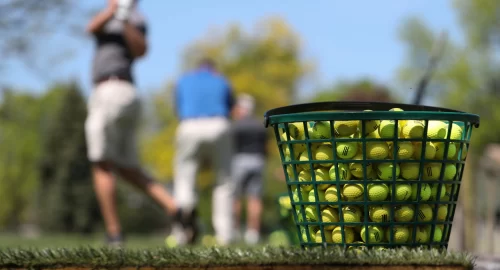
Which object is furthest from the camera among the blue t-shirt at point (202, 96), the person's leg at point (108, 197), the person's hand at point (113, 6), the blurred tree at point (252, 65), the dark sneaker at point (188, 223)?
the blurred tree at point (252, 65)

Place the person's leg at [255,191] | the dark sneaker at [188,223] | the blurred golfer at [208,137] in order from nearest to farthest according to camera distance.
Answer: the dark sneaker at [188,223] → the blurred golfer at [208,137] → the person's leg at [255,191]

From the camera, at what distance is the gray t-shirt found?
7.06 metres

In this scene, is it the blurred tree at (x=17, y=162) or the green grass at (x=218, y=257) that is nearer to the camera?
the green grass at (x=218, y=257)

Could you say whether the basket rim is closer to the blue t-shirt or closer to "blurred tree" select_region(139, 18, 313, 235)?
the blue t-shirt

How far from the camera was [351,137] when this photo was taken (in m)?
2.43

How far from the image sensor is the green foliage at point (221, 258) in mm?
2041

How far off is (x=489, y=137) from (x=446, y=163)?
41378mm

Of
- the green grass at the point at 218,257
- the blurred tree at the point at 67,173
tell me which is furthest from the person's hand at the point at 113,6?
the blurred tree at the point at 67,173

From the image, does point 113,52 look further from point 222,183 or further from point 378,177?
point 378,177

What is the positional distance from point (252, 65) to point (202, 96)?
41.8m

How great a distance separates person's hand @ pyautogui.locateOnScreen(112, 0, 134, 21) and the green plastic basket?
4789mm

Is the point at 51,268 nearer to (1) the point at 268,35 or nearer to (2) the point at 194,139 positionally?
(2) the point at 194,139

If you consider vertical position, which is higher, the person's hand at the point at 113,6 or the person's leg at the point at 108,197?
the person's hand at the point at 113,6

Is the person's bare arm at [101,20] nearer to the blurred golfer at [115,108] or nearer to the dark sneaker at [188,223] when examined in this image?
the blurred golfer at [115,108]
